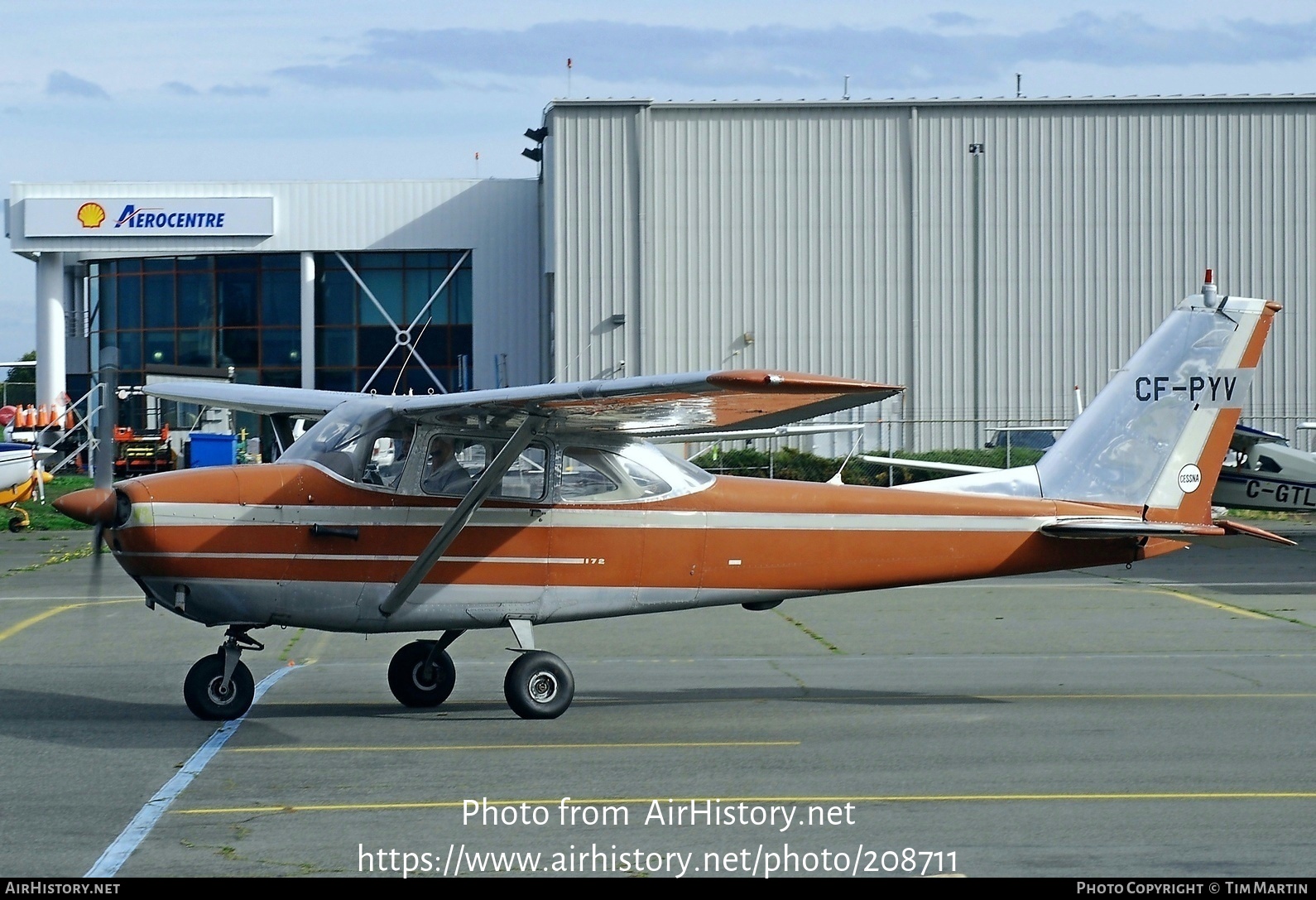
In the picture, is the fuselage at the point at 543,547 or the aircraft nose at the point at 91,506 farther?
the fuselage at the point at 543,547

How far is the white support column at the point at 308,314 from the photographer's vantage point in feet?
134

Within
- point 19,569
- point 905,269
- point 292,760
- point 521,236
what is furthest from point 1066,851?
point 521,236

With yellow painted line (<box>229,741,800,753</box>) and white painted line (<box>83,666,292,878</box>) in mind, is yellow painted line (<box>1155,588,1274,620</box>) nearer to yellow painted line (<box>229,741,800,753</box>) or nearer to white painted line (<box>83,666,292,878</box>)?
yellow painted line (<box>229,741,800,753</box>)

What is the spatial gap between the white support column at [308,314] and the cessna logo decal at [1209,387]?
32.8 metres

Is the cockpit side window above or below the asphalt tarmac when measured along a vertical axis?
above

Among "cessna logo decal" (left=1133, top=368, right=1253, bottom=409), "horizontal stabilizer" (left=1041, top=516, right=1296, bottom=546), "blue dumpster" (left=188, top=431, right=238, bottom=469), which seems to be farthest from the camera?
"blue dumpster" (left=188, top=431, right=238, bottom=469)

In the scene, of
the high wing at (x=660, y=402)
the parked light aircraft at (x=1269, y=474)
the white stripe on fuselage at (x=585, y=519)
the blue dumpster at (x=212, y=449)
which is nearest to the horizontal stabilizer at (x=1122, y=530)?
the white stripe on fuselage at (x=585, y=519)

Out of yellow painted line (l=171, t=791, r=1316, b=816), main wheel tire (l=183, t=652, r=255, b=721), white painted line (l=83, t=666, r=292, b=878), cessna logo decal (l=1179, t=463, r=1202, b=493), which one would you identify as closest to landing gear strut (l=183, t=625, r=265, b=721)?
main wheel tire (l=183, t=652, r=255, b=721)

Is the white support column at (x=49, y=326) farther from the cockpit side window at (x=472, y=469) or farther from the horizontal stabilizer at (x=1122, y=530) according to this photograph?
the horizontal stabilizer at (x=1122, y=530)

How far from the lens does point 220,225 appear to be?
40656 mm

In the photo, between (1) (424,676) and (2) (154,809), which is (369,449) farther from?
(2) (154,809)

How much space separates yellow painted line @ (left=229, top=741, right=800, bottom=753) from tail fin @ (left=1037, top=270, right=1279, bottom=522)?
11.2ft

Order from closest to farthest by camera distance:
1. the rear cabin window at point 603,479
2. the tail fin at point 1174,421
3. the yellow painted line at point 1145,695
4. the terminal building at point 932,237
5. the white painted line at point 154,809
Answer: the white painted line at point 154,809
the rear cabin window at point 603,479
the yellow painted line at point 1145,695
the tail fin at point 1174,421
the terminal building at point 932,237

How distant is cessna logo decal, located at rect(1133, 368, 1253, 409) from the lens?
10.7 meters
